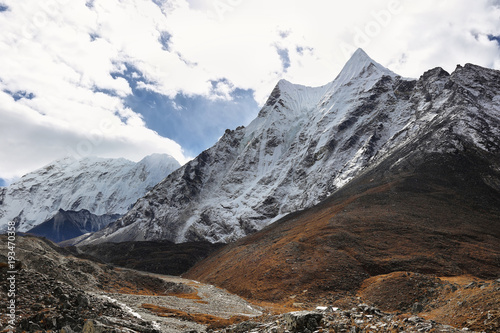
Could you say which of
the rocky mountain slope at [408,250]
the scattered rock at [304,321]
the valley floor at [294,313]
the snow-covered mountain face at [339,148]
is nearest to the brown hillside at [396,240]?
the rocky mountain slope at [408,250]

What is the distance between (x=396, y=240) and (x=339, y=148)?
10583cm

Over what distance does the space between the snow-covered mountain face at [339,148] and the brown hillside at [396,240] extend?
55.4ft

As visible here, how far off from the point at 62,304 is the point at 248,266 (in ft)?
161

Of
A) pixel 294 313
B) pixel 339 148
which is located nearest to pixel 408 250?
pixel 294 313

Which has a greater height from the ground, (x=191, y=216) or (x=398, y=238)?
(x=191, y=216)

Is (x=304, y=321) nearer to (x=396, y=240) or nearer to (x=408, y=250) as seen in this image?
(x=408, y=250)

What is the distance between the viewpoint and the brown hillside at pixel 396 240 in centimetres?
4544

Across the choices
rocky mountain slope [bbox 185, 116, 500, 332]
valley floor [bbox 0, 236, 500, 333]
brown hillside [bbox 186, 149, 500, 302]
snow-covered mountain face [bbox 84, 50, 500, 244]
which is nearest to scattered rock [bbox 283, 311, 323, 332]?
valley floor [bbox 0, 236, 500, 333]

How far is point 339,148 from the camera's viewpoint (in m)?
156

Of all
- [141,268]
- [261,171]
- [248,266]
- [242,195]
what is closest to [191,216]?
[242,195]

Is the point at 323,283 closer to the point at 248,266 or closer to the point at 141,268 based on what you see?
the point at 248,266

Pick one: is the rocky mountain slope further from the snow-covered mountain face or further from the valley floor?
the snow-covered mountain face

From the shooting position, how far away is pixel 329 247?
54.5 m

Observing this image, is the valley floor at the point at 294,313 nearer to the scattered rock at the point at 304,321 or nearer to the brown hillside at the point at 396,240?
the scattered rock at the point at 304,321
